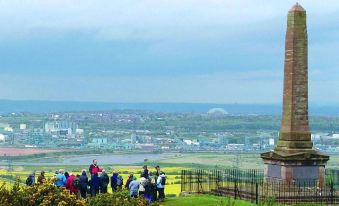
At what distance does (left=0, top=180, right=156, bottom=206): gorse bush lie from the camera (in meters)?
26.5

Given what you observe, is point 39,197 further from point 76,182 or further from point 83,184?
point 83,184

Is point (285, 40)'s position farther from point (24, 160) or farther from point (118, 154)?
point (118, 154)

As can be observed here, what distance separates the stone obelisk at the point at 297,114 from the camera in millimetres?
35250

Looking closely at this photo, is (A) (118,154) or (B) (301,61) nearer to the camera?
(B) (301,61)

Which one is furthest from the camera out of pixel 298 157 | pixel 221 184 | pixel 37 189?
pixel 221 184

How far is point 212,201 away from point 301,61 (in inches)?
311

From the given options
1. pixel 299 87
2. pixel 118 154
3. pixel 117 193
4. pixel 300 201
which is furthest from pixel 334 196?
pixel 118 154

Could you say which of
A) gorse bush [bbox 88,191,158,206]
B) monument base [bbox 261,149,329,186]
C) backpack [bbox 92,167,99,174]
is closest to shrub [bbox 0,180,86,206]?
gorse bush [bbox 88,191,158,206]

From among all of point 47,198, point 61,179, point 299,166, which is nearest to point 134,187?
point 61,179

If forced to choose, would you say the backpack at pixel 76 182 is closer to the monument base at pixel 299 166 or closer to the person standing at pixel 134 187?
the person standing at pixel 134 187

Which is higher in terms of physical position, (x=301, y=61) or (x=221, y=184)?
(x=301, y=61)

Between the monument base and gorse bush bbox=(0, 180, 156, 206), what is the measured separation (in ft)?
31.6

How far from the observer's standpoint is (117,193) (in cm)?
2831

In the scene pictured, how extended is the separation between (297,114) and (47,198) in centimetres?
1333
